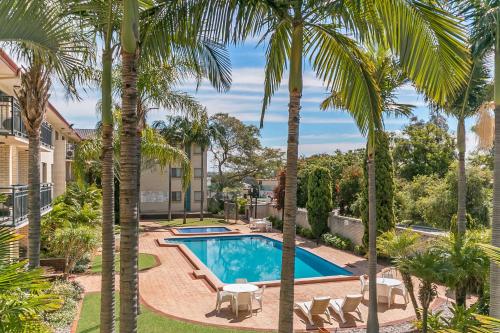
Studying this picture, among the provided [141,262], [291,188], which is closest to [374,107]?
[291,188]

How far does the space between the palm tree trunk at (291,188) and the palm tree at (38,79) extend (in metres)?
3.53

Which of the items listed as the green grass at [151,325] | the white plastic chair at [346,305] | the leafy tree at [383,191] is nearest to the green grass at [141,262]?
the green grass at [151,325]

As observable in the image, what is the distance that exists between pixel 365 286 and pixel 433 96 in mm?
9726

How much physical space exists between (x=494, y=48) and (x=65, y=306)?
13093 mm

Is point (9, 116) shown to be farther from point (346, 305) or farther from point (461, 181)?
point (461, 181)

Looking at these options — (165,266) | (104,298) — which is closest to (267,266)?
(165,266)

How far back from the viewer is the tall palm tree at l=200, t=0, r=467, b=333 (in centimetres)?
623

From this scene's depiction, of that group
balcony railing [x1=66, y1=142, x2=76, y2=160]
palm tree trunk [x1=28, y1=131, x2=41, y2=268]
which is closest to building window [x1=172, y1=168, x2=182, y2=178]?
balcony railing [x1=66, y1=142, x2=76, y2=160]

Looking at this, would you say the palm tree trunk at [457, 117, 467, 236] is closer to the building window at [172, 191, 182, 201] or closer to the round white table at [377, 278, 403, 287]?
the round white table at [377, 278, 403, 287]

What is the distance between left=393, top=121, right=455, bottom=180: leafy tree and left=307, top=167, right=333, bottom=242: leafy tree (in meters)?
11.0

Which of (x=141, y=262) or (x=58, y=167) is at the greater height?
(x=58, y=167)

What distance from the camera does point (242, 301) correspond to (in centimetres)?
1305

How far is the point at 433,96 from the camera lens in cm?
653

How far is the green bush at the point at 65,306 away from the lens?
10.9 meters
